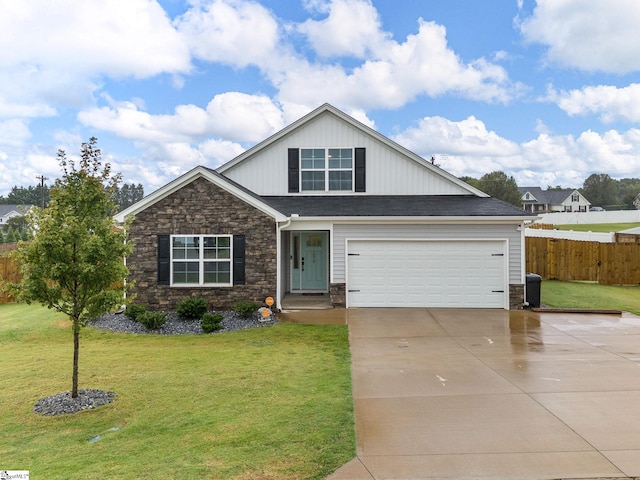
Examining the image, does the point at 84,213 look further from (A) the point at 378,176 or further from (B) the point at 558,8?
(B) the point at 558,8

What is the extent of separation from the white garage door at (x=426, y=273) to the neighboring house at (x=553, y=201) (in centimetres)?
7023

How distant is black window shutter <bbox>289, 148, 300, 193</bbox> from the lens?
15.5 meters

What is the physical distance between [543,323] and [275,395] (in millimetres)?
8063

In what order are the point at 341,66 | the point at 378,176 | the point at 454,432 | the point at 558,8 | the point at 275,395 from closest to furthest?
1. the point at 454,432
2. the point at 275,395
3. the point at 558,8
4. the point at 378,176
5. the point at 341,66

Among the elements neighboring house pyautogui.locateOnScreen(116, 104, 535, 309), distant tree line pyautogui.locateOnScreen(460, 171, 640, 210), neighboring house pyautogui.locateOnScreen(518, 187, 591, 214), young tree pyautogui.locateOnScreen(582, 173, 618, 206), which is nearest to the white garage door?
neighboring house pyautogui.locateOnScreen(116, 104, 535, 309)

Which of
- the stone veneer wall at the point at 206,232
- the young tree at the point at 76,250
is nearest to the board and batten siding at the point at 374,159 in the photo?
the stone veneer wall at the point at 206,232

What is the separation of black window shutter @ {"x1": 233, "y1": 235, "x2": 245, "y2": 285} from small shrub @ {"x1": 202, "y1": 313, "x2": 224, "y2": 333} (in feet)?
5.60

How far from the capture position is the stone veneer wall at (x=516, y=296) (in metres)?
13.3

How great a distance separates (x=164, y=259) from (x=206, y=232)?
1.42m

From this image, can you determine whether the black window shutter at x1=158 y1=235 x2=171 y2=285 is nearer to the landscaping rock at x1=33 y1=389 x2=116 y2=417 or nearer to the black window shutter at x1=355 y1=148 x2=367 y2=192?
the landscaping rock at x1=33 y1=389 x2=116 y2=417

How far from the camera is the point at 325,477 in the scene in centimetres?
419

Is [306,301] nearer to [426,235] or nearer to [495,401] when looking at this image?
[426,235]

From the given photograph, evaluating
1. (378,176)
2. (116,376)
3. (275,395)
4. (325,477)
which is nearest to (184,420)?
(275,395)

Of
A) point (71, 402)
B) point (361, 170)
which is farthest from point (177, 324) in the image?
point (361, 170)
